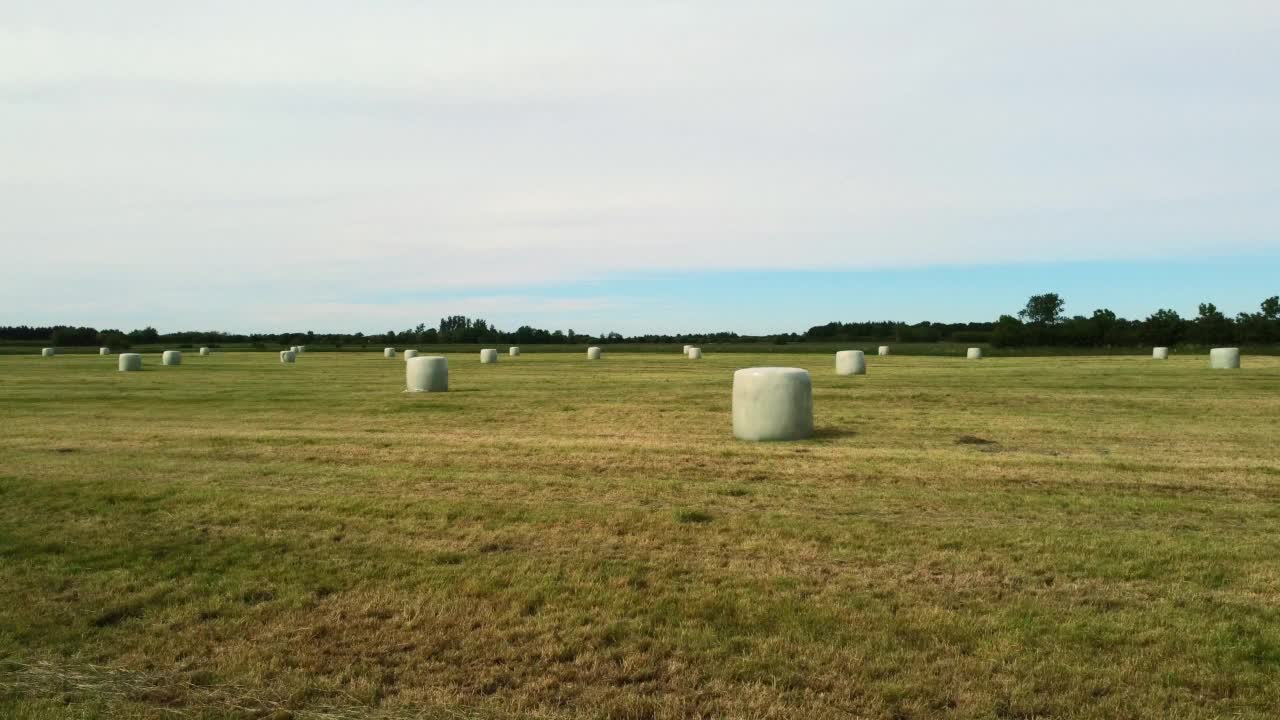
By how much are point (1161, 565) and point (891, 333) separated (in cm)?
10436

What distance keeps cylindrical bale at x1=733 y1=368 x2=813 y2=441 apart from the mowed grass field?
0.48 meters

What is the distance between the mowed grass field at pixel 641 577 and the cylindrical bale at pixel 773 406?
18.9 inches

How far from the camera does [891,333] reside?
108m

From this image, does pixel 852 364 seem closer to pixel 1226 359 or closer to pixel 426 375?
pixel 1226 359

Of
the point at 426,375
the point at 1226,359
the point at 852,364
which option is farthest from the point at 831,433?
the point at 1226,359

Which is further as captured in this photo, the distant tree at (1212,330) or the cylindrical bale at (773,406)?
the distant tree at (1212,330)

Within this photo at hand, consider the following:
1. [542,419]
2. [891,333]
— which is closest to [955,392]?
[542,419]

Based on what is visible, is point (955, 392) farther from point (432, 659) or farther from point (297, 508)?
point (432, 659)

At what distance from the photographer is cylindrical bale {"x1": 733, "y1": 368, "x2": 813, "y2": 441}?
14.5 meters

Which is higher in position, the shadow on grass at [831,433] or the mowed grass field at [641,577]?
the shadow on grass at [831,433]

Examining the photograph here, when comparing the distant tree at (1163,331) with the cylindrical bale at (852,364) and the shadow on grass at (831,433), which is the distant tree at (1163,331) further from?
the shadow on grass at (831,433)

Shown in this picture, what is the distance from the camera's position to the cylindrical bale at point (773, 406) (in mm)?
14547

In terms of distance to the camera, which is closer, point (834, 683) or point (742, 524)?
point (834, 683)

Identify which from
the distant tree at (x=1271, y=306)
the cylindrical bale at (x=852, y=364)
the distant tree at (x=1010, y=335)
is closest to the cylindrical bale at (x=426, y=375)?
the cylindrical bale at (x=852, y=364)
